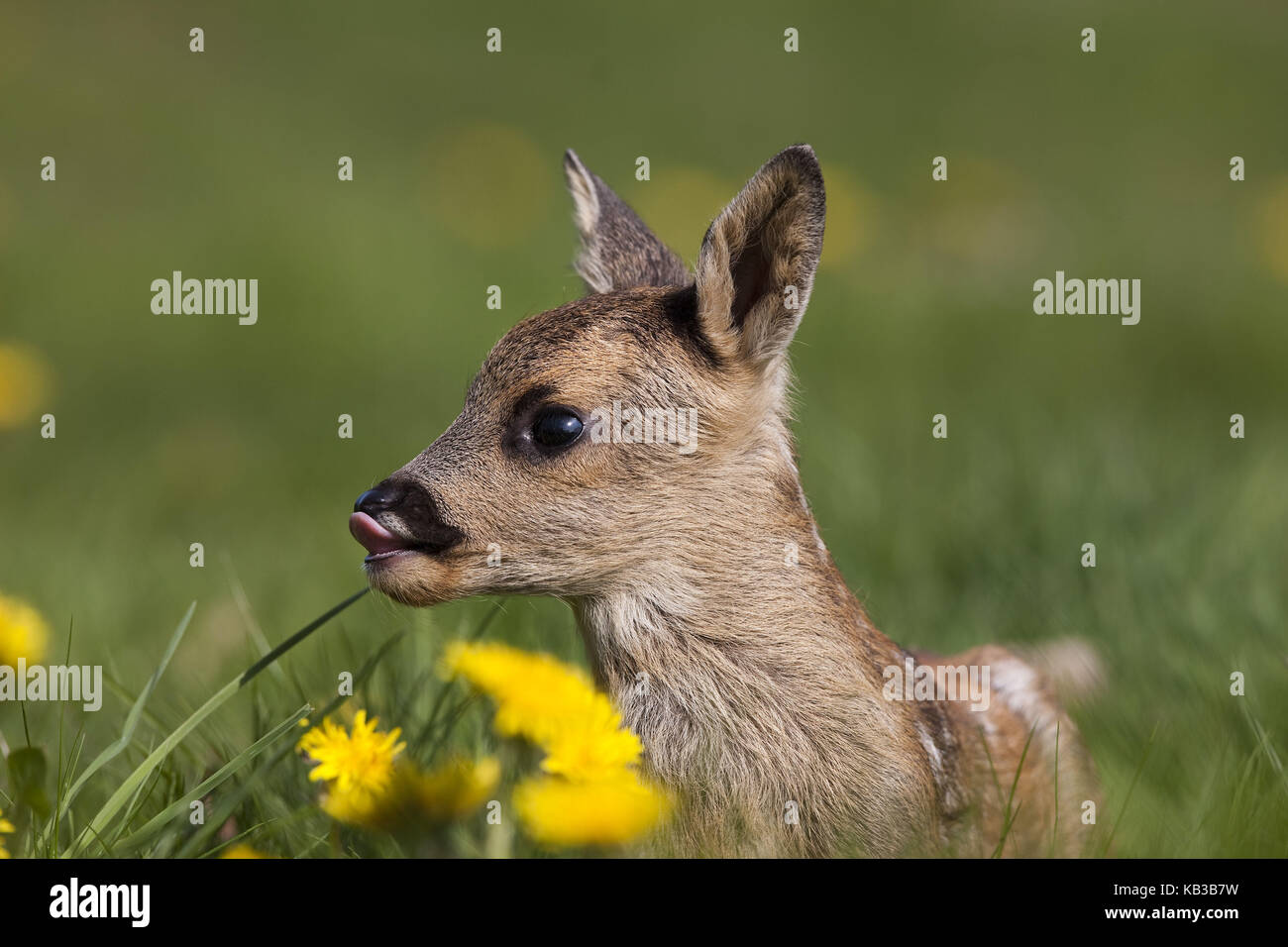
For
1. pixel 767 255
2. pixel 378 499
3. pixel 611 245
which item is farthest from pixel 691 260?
pixel 378 499

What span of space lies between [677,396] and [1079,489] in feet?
10.7

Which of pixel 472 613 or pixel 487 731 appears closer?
pixel 487 731

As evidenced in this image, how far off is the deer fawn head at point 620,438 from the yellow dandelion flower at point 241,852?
0.68 metres

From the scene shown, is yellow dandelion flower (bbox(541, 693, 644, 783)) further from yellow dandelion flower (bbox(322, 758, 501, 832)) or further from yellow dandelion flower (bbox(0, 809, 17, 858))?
yellow dandelion flower (bbox(0, 809, 17, 858))

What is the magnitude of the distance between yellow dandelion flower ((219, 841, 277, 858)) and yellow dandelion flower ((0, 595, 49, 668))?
858mm

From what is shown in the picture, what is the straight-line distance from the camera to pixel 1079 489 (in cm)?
661

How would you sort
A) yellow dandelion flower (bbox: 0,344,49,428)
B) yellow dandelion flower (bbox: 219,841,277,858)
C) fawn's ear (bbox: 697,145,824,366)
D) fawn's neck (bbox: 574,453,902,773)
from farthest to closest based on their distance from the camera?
yellow dandelion flower (bbox: 0,344,49,428), fawn's ear (bbox: 697,145,824,366), fawn's neck (bbox: 574,453,902,773), yellow dandelion flower (bbox: 219,841,277,858)

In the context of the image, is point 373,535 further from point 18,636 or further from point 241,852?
point 18,636

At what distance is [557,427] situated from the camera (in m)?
3.81

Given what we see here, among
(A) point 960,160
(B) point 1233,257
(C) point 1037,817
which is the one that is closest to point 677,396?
(C) point 1037,817

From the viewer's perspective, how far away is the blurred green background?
19.2 feet

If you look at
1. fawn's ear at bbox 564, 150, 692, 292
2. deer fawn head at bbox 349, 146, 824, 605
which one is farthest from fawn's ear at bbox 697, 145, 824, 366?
fawn's ear at bbox 564, 150, 692, 292

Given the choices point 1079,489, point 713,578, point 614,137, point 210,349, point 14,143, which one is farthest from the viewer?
point 614,137
